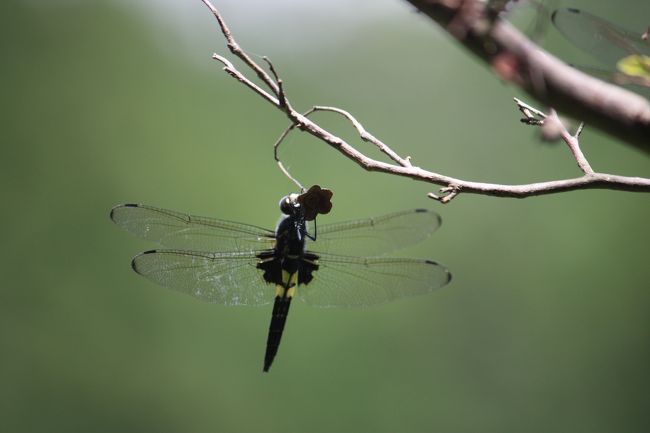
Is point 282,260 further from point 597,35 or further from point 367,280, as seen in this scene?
point 597,35

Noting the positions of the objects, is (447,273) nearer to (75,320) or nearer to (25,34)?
(75,320)

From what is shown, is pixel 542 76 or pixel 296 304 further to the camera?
pixel 296 304

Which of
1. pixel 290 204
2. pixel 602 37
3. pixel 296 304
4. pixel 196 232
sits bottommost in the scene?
pixel 296 304

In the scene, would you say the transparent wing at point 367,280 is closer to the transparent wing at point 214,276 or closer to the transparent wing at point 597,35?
the transparent wing at point 214,276

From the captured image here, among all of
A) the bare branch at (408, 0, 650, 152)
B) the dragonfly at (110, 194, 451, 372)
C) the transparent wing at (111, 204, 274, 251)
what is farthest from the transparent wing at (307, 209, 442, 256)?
the bare branch at (408, 0, 650, 152)

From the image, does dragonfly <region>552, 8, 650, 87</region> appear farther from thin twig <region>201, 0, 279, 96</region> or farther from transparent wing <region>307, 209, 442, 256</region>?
transparent wing <region>307, 209, 442, 256</region>

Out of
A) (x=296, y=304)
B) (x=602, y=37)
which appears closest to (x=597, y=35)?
(x=602, y=37)
